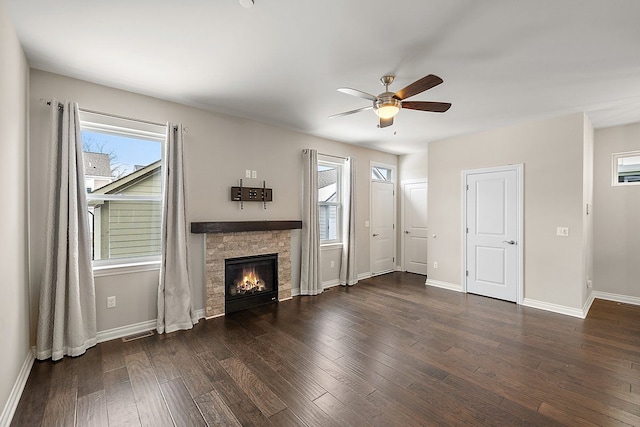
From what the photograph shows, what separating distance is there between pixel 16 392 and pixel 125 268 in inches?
53.6

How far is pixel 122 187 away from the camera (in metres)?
3.39

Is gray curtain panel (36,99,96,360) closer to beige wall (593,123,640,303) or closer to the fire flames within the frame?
the fire flames

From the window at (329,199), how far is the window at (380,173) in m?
0.98

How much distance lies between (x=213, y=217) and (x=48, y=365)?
7.04ft

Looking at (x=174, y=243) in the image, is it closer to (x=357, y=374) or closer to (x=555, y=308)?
(x=357, y=374)

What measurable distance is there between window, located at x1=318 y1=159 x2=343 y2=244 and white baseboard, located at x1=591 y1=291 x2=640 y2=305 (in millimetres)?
4361

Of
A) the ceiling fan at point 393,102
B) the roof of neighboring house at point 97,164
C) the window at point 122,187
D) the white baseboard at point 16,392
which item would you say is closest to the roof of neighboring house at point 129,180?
the window at point 122,187

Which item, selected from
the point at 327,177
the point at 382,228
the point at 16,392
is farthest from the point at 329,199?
the point at 16,392

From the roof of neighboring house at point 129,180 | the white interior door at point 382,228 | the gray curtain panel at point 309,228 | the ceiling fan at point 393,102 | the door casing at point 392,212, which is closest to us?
the ceiling fan at point 393,102

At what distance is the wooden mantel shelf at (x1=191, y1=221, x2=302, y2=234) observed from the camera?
370cm

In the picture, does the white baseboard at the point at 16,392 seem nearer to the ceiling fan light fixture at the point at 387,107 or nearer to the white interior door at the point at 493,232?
→ the ceiling fan light fixture at the point at 387,107

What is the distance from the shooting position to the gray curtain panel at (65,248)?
2.73 metres

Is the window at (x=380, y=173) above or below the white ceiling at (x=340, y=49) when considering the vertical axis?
below

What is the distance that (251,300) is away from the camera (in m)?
4.28
